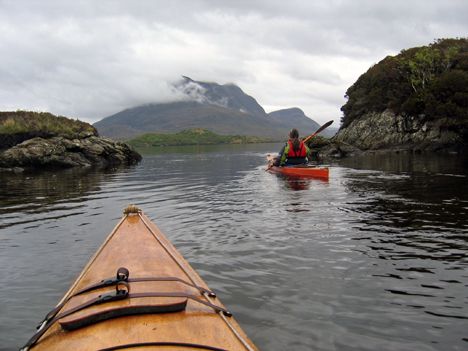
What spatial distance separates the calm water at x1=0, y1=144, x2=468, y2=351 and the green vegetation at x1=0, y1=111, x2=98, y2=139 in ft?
81.7

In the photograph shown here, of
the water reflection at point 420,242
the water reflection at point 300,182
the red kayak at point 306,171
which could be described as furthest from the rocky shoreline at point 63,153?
the water reflection at point 420,242

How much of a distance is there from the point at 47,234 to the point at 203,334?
7113 mm

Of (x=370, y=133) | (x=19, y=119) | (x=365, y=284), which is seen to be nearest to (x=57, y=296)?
(x=365, y=284)

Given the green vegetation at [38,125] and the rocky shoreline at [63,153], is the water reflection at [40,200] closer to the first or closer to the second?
the rocky shoreline at [63,153]

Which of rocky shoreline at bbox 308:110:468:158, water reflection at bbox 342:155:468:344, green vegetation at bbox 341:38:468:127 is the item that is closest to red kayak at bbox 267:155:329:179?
water reflection at bbox 342:155:468:344

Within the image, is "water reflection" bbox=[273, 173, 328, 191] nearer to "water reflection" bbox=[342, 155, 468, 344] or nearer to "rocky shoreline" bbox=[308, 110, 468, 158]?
"water reflection" bbox=[342, 155, 468, 344]

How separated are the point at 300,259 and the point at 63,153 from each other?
1276 inches

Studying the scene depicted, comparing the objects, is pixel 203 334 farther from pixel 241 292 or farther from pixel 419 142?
pixel 419 142

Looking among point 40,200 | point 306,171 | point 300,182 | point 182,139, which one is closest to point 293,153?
point 306,171

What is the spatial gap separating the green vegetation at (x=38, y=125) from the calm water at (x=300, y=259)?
2492cm

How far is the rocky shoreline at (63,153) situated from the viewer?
1162 inches

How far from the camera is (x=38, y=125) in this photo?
33.3 metres

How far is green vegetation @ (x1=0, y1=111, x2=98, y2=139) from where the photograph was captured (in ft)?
106

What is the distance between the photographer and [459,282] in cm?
471
